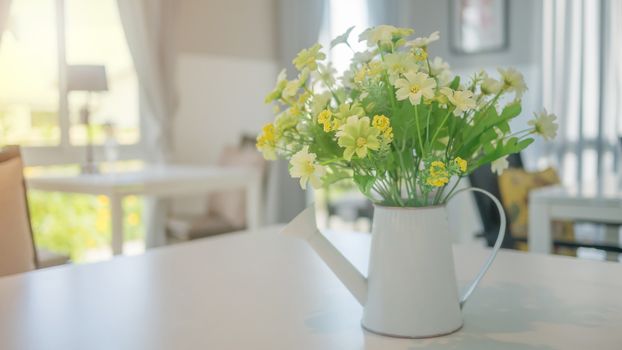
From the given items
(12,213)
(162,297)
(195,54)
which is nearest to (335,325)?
(162,297)

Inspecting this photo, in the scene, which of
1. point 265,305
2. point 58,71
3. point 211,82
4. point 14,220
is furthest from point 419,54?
point 211,82

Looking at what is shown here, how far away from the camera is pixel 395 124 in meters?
0.82

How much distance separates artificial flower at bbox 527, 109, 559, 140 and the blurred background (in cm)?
199

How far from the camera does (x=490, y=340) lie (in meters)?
0.82

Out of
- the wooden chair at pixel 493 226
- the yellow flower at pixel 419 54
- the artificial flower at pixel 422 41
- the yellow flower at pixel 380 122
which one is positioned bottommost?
the wooden chair at pixel 493 226

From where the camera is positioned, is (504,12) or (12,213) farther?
(504,12)

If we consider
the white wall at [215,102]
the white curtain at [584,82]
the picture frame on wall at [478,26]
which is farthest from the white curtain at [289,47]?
the white curtain at [584,82]

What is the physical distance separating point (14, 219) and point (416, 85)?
1.26 meters

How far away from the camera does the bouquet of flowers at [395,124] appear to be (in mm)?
783

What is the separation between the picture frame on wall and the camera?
17.2 ft

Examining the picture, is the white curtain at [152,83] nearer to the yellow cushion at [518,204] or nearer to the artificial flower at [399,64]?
the yellow cushion at [518,204]

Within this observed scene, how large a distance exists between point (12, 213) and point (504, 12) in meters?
4.53

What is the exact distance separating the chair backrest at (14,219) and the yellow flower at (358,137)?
107 cm

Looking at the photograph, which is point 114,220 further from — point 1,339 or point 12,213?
point 1,339
